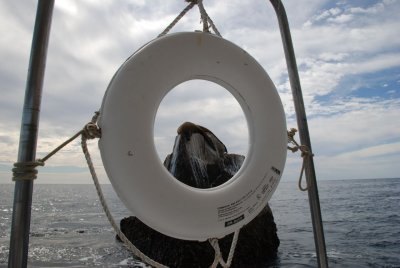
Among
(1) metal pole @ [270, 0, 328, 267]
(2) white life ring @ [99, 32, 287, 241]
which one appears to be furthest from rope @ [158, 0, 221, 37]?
(1) metal pole @ [270, 0, 328, 267]

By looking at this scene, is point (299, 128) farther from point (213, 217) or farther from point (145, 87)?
point (145, 87)

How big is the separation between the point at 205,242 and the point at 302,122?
24.0 feet

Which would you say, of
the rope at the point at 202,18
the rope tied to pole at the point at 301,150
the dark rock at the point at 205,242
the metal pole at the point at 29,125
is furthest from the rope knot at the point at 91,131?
the dark rock at the point at 205,242

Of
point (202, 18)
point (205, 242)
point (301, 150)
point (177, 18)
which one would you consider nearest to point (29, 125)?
point (177, 18)

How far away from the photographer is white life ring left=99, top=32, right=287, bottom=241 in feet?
5.02

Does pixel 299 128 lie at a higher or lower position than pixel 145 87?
lower

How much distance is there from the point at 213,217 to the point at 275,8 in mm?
1457

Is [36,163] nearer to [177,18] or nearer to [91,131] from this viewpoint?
[91,131]

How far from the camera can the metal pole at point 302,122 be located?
1923mm

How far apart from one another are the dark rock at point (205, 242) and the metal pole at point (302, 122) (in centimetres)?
374

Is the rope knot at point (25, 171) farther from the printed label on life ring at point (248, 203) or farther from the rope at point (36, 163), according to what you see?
the printed label on life ring at point (248, 203)

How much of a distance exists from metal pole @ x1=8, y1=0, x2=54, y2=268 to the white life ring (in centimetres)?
31

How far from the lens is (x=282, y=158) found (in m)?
1.99

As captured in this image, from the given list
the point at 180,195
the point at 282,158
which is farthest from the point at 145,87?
the point at 282,158
